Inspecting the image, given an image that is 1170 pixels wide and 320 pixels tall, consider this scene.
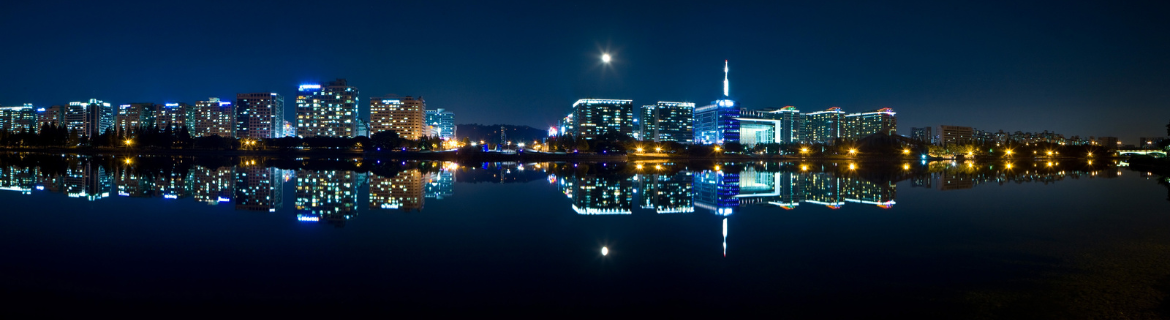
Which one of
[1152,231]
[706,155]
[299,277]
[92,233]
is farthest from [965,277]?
[706,155]

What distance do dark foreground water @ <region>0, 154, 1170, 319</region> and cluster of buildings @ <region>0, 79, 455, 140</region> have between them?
141 m

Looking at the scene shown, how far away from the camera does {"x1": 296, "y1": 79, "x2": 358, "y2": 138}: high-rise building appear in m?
149

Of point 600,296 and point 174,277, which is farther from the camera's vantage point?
point 174,277

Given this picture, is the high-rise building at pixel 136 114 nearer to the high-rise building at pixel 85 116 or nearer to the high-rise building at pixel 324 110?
the high-rise building at pixel 85 116

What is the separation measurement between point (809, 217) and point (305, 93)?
157707mm

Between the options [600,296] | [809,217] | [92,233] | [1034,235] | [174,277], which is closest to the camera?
[600,296]

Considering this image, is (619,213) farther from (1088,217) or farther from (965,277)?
(1088,217)

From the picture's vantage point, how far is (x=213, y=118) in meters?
158

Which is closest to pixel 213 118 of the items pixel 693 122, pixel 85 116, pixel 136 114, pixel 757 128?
pixel 136 114

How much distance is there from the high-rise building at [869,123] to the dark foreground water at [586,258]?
18390cm

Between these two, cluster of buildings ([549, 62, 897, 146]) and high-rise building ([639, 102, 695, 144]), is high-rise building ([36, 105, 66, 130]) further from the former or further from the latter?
high-rise building ([639, 102, 695, 144])

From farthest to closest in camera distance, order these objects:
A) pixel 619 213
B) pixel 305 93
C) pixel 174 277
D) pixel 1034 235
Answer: pixel 305 93, pixel 619 213, pixel 1034 235, pixel 174 277

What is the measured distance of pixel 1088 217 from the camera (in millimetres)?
12297

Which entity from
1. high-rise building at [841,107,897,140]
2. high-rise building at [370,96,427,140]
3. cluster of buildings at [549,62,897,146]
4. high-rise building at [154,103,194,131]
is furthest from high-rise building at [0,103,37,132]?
high-rise building at [841,107,897,140]
